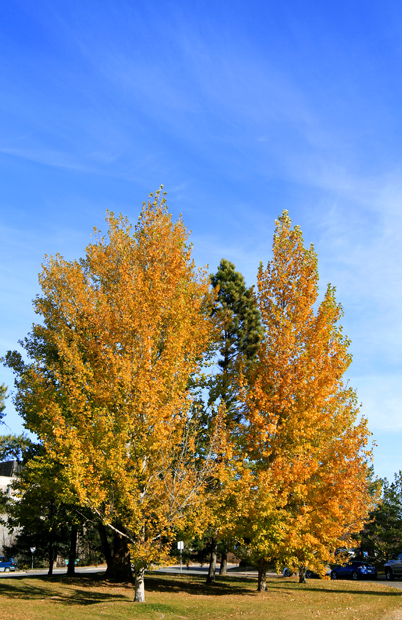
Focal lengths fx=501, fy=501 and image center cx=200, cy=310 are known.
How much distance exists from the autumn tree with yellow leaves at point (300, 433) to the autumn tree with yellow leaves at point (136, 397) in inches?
106

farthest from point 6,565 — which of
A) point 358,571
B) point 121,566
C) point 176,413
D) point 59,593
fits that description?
point 176,413

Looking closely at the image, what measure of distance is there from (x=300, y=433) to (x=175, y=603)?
6904 millimetres

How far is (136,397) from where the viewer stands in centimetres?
1471

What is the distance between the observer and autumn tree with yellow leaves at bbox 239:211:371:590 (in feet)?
57.5

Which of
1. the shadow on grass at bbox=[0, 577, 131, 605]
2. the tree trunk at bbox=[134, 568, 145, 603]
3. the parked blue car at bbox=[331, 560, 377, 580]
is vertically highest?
the tree trunk at bbox=[134, 568, 145, 603]

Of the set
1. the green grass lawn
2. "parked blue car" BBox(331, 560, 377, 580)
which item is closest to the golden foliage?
the green grass lawn

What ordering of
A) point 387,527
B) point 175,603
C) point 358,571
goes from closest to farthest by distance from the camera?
point 175,603, point 358,571, point 387,527

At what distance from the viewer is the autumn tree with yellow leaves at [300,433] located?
1753 cm

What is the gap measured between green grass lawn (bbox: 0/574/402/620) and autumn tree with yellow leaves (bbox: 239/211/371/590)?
172cm

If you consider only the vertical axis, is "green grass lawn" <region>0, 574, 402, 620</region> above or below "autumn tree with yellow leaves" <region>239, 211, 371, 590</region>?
below

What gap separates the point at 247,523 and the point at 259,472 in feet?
6.07

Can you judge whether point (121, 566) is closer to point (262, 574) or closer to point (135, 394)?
point (262, 574)

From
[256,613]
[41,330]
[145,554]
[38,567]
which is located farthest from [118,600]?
[38,567]

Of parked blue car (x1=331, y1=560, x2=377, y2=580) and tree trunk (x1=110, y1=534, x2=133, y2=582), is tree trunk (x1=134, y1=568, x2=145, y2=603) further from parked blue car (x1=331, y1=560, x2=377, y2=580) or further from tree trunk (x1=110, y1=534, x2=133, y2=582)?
parked blue car (x1=331, y1=560, x2=377, y2=580)
